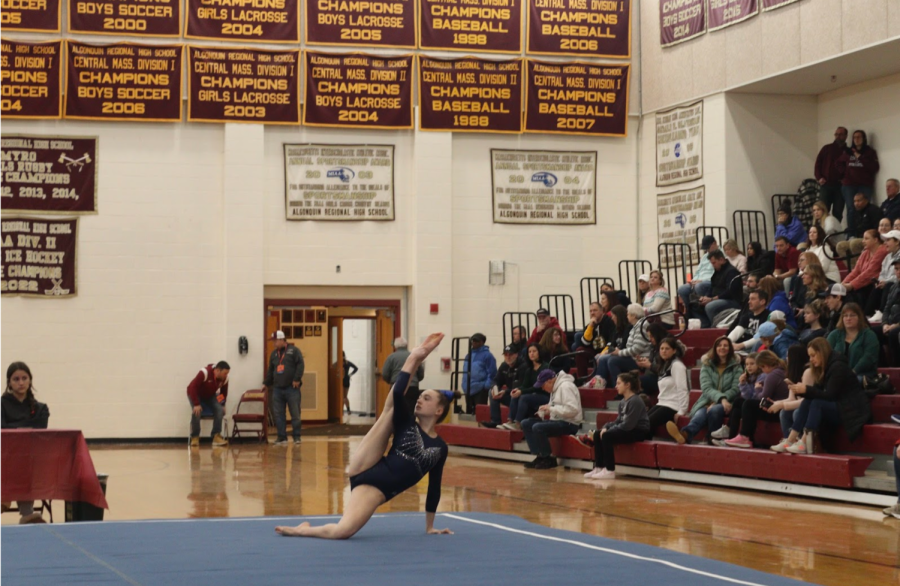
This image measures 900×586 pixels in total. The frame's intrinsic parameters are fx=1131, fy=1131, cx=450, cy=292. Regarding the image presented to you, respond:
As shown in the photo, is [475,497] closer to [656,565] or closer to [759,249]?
[656,565]

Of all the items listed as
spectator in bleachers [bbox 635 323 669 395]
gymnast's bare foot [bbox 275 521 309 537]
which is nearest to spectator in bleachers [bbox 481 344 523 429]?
spectator in bleachers [bbox 635 323 669 395]

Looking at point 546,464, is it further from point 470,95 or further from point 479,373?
point 470,95

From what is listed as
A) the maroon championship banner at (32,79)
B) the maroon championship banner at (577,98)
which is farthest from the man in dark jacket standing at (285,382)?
the maroon championship banner at (577,98)

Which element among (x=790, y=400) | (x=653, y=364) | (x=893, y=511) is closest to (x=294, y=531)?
(x=893, y=511)

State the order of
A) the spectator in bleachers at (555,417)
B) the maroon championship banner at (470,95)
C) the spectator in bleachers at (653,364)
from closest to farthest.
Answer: the spectator in bleachers at (653,364), the spectator in bleachers at (555,417), the maroon championship banner at (470,95)

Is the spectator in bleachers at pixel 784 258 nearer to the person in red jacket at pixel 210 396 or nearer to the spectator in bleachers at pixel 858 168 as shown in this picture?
the spectator in bleachers at pixel 858 168

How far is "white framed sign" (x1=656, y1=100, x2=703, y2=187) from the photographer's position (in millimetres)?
17734

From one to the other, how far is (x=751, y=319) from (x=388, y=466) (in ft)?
25.3

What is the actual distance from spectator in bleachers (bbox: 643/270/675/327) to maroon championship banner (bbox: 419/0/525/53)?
5141mm

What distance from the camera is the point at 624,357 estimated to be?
14352mm

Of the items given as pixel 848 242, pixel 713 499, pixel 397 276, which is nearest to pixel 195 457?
pixel 397 276

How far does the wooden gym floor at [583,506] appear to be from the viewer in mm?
7638

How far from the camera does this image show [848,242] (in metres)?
14.7

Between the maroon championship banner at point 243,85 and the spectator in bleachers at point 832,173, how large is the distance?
26.8 feet
